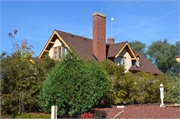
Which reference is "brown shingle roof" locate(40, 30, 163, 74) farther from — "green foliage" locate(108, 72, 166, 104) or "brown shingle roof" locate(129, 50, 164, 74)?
"green foliage" locate(108, 72, 166, 104)

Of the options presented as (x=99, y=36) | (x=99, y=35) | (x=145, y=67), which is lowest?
(x=145, y=67)

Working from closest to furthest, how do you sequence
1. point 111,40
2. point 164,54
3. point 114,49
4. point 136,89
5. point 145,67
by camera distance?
point 136,89 → point 114,49 → point 145,67 → point 111,40 → point 164,54

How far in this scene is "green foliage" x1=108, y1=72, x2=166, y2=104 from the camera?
13.9 m

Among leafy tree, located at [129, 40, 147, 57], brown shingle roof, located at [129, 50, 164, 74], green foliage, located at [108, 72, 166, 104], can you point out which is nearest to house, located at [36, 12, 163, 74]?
brown shingle roof, located at [129, 50, 164, 74]

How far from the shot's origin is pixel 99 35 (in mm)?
19094

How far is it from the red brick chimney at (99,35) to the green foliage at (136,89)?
4710 mm

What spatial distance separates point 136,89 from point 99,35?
23.3ft

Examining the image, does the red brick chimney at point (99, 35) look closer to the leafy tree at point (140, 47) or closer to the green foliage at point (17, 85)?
the green foliage at point (17, 85)

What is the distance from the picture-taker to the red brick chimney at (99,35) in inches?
740

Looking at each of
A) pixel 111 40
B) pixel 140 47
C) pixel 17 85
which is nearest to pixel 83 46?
pixel 111 40

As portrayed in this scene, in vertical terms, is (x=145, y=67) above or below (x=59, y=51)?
below

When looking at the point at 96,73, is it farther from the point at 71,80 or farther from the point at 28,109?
the point at 28,109

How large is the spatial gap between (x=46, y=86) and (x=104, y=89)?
3399 mm

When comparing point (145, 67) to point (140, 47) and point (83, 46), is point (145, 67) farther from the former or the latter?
point (140, 47)
